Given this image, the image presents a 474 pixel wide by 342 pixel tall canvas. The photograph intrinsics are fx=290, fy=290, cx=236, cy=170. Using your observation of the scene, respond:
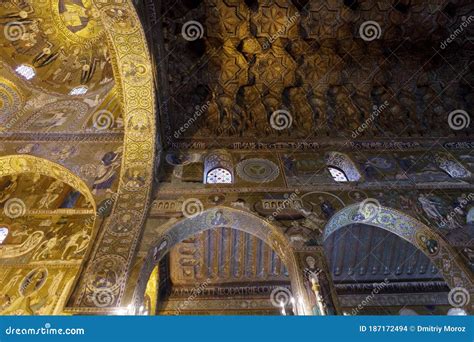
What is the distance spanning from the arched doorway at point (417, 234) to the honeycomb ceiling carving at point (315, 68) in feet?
9.47

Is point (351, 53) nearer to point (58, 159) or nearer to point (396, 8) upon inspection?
point (396, 8)

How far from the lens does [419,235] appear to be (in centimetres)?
623

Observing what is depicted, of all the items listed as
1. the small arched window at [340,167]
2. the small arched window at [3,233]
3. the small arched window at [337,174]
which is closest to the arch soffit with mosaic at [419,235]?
the small arched window at [340,167]

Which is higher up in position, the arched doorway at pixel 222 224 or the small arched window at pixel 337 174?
the small arched window at pixel 337 174

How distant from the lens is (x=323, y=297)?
489 centimetres

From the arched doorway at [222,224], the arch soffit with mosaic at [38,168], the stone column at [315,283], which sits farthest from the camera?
the arch soffit with mosaic at [38,168]

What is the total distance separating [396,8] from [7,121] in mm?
11233

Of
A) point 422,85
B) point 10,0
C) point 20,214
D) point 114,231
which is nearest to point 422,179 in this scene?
point 422,85

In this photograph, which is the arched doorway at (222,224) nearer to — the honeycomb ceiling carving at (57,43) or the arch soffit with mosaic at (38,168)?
the arch soffit with mosaic at (38,168)

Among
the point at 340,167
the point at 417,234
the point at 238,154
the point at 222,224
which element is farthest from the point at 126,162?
the point at 417,234

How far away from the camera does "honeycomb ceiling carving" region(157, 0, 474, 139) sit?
782 cm

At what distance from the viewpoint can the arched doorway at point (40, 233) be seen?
599 cm

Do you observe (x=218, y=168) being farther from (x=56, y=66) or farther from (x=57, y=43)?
(x=57, y=43)

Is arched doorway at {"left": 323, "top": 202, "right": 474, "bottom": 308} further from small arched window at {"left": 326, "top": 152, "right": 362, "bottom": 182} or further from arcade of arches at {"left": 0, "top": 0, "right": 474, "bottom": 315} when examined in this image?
small arched window at {"left": 326, "top": 152, "right": 362, "bottom": 182}
